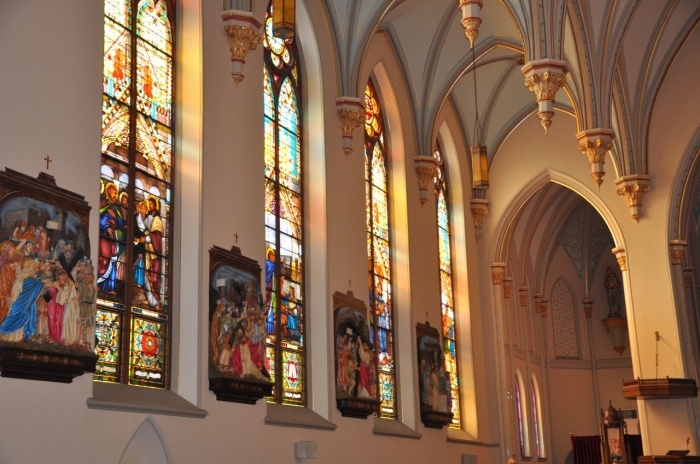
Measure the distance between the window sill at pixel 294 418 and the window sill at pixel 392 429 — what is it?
1.80 m

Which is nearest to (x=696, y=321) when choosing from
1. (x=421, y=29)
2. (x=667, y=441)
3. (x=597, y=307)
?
(x=597, y=307)

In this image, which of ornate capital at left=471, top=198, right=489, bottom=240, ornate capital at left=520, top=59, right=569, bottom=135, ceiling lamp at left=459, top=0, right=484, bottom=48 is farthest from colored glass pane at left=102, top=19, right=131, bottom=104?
ornate capital at left=471, top=198, right=489, bottom=240

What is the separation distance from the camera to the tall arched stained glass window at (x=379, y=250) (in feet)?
56.7

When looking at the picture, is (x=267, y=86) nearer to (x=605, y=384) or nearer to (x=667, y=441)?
(x=667, y=441)

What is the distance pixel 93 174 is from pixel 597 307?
82.7 feet

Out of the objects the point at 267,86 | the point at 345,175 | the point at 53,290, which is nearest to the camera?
the point at 53,290

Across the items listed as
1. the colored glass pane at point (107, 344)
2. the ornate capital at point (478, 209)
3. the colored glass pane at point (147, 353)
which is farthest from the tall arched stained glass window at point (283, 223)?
the ornate capital at point (478, 209)

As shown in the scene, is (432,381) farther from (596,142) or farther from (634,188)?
(634,188)

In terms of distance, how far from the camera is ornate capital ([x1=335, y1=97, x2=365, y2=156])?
1611cm

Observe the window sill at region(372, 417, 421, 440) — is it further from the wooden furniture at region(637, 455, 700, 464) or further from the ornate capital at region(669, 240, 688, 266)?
the ornate capital at region(669, 240, 688, 266)

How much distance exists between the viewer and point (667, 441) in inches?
810

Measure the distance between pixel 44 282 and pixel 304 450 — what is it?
17.8 feet

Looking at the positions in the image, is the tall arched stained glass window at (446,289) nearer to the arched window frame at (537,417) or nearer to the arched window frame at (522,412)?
the arched window frame at (522,412)

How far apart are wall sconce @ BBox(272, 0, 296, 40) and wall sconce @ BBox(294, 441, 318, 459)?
5.89 meters
